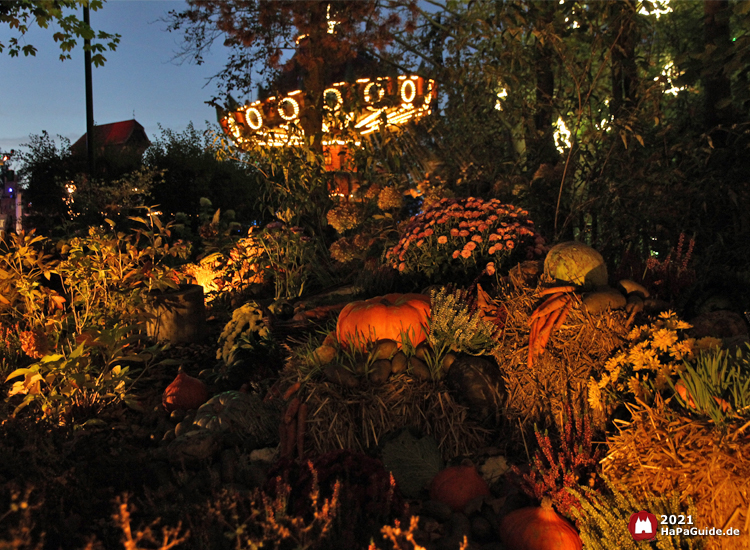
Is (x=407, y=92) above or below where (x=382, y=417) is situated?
above

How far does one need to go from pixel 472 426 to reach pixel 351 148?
4.77 meters

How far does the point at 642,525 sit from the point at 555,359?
1.13 metres

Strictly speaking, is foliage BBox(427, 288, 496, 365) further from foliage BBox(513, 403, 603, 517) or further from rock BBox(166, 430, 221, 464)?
rock BBox(166, 430, 221, 464)

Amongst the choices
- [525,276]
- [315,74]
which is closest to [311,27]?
[315,74]

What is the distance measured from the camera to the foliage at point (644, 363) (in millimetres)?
2455

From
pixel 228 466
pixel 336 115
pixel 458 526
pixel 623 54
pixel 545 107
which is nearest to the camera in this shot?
pixel 458 526

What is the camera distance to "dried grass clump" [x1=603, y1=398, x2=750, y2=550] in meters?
1.75

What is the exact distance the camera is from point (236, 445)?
3.16 meters

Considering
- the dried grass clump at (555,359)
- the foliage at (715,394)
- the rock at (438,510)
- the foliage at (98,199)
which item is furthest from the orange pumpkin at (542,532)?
the foliage at (98,199)

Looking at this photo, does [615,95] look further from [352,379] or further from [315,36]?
[352,379]

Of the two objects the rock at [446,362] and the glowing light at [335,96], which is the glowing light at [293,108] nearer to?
the glowing light at [335,96]

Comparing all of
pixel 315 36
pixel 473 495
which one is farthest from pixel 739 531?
pixel 315 36

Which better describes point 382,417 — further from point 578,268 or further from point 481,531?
point 578,268

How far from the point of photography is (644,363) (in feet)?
8.32
